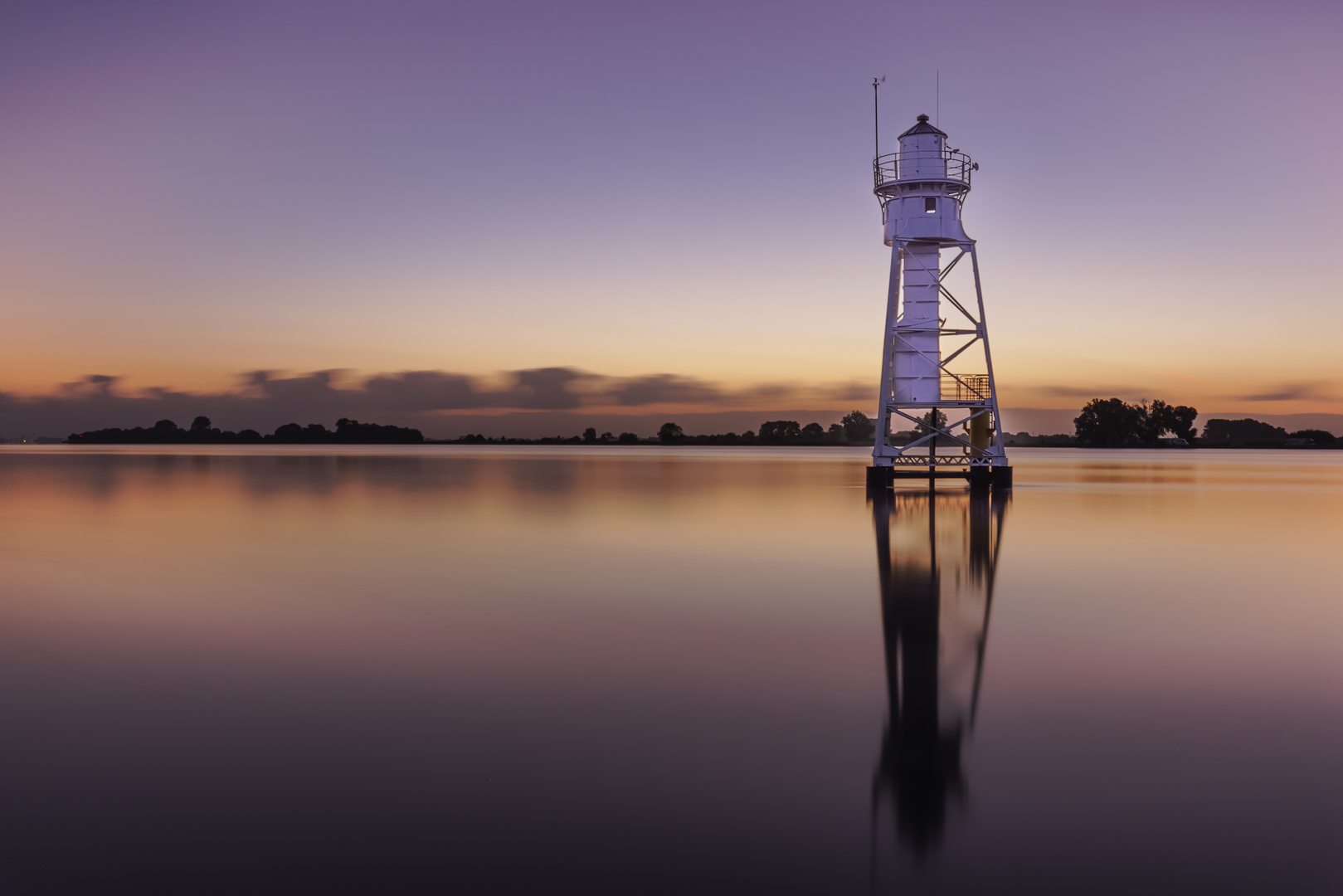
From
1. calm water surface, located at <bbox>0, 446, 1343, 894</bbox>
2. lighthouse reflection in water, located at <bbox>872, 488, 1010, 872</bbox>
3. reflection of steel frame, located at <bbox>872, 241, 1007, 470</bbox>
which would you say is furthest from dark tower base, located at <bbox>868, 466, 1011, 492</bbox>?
calm water surface, located at <bbox>0, 446, 1343, 894</bbox>

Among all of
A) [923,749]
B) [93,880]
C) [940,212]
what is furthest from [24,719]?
[940,212]

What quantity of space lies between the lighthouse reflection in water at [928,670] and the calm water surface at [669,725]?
0.16ft

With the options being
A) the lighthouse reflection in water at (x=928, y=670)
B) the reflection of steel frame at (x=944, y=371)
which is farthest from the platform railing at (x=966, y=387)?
the lighthouse reflection in water at (x=928, y=670)

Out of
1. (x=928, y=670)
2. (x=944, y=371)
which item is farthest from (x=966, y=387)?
(x=928, y=670)

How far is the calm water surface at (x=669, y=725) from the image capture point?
16.4ft

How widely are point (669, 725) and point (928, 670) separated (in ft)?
11.3

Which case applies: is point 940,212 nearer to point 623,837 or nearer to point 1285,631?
point 1285,631

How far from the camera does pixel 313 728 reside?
732 centimetres

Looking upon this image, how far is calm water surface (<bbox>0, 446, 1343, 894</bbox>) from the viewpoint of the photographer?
5.00 metres

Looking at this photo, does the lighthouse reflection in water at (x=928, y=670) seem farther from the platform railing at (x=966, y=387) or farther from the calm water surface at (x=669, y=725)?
the platform railing at (x=966, y=387)

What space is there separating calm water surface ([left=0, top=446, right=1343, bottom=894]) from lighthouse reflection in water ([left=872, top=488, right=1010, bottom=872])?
5 centimetres

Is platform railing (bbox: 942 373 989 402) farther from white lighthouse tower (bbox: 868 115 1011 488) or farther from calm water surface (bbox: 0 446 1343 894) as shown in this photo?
calm water surface (bbox: 0 446 1343 894)

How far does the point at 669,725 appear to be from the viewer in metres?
7.48

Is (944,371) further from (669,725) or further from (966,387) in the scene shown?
(669,725)
